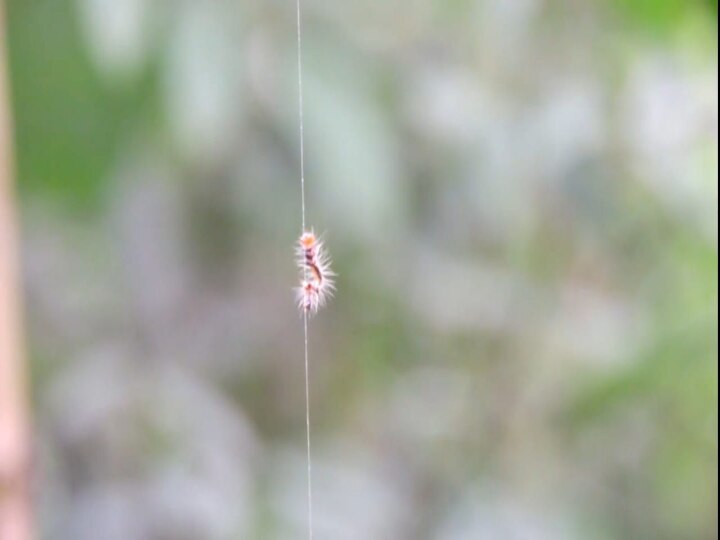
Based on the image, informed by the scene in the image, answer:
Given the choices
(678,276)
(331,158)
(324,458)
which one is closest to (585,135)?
(678,276)

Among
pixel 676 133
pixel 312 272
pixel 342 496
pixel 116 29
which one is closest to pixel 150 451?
pixel 342 496

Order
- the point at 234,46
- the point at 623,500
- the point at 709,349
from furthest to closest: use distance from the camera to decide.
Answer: the point at 623,500
the point at 709,349
the point at 234,46

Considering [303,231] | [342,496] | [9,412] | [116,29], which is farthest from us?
[342,496]

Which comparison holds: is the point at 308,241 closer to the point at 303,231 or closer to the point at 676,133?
the point at 303,231

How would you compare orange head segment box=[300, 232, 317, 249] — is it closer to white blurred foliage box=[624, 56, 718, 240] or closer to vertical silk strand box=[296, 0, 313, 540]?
vertical silk strand box=[296, 0, 313, 540]

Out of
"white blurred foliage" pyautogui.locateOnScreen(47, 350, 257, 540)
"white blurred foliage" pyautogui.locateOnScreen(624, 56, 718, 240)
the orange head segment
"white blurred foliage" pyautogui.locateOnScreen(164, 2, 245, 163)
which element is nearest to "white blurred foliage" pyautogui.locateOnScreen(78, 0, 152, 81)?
"white blurred foliage" pyautogui.locateOnScreen(164, 2, 245, 163)

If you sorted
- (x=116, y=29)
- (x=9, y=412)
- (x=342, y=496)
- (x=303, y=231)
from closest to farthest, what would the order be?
1. (x=9, y=412)
2. (x=116, y=29)
3. (x=303, y=231)
4. (x=342, y=496)

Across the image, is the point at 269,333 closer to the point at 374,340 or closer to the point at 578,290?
the point at 374,340

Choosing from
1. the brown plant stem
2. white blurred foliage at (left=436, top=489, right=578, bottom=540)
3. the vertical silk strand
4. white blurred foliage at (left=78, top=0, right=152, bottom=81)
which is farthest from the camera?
white blurred foliage at (left=436, top=489, right=578, bottom=540)
